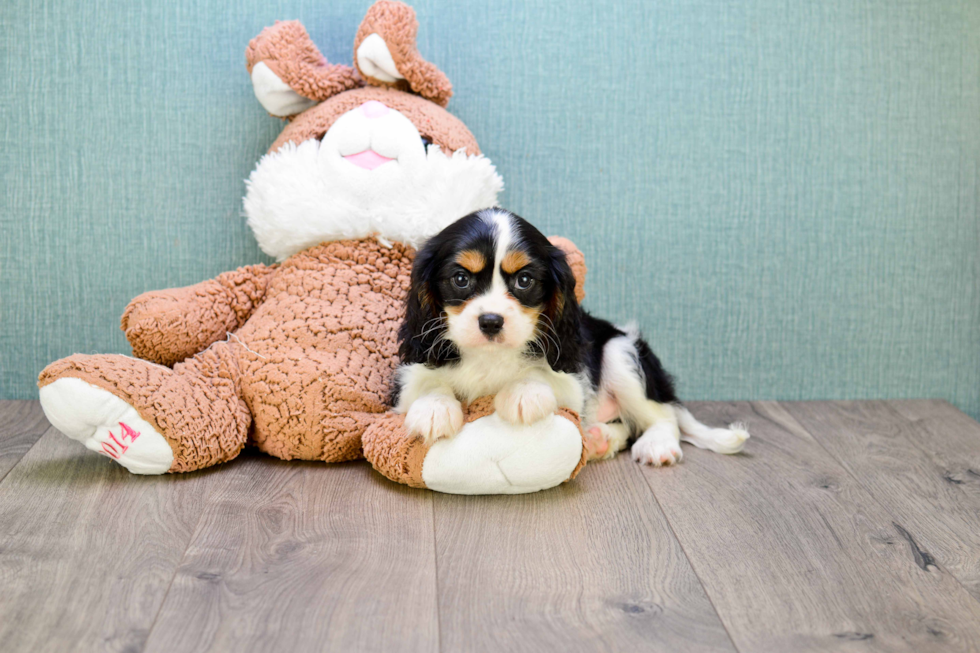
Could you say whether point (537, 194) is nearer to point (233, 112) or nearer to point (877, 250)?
point (233, 112)

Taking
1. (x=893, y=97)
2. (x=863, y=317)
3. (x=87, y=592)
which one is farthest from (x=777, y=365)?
(x=87, y=592)

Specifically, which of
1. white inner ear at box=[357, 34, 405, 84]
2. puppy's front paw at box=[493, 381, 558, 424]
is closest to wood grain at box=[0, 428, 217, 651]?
puppy's front paw at box=[493, 381, 558, 424]

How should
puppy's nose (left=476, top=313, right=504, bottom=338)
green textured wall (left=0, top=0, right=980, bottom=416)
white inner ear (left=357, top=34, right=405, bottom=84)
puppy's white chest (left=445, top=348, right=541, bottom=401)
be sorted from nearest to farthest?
puppy's nose (left=476, top=313, right=504, bottom=338)
puppy's white chest (left=445, top=348, right=541, bottom=401)
white inner ear (left=357, top=34, right=405, bottom=84)
green textured wall (left=0, top=0, right=980, bottom=416)

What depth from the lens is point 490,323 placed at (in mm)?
1617

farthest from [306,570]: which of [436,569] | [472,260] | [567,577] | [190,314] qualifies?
[190,314]

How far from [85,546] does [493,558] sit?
74 centimetres

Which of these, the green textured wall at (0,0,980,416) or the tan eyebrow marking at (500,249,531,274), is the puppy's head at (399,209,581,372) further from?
the green textured wall at (0,0,980,416)

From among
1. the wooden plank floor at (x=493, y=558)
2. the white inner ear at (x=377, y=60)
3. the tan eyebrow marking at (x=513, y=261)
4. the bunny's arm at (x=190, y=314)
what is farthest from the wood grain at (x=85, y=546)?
the white inner ear at (x=377, y=60)

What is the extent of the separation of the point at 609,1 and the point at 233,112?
1136 mm

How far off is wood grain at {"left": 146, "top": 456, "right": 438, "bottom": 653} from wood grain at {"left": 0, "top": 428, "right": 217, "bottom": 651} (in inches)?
2.0

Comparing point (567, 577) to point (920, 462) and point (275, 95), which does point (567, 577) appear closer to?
point (920, 462)

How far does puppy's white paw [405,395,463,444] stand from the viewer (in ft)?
5.73

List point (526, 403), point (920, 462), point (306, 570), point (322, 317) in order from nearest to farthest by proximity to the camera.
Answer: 1. point (306, 570)
2. point (526, 403)
3. point (322, 317)
4. point (920, 462)

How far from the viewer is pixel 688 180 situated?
253cm
